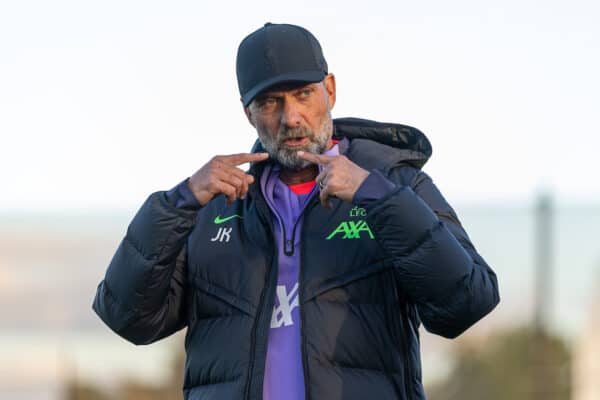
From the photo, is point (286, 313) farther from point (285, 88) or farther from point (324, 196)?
point (285, 88)

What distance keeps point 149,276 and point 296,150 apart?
0.56 m

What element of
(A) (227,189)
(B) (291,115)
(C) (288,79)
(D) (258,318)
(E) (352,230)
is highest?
(C) (288,79)

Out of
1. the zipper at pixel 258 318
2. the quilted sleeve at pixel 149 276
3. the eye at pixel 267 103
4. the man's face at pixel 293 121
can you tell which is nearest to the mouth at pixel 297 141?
the man's face at pixel 293 121

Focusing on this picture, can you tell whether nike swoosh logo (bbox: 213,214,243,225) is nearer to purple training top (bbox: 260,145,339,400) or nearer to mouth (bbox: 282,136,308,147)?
purple training top (bbox: 260,145,339,400)

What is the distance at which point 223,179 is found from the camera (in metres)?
3.59

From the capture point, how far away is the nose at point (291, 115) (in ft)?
12.5

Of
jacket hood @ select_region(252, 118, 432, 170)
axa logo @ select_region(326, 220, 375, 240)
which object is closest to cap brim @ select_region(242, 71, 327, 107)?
jacket hood @ select_region(252, 118, 432, 170)

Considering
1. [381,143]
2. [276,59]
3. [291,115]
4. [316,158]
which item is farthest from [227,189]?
[381,143]

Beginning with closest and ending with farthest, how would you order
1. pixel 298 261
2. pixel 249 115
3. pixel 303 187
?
pixel 298 261 → pixel 303 187 → pixel 249 115

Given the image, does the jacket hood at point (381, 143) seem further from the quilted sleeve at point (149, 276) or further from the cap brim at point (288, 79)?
the quilted sleeve at point (149, 276)

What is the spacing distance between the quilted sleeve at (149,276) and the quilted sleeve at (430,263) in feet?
1.84

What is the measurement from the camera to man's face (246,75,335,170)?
3824 mm

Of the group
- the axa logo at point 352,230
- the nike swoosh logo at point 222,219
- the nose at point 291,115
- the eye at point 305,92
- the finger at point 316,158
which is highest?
the eye at point 305,92

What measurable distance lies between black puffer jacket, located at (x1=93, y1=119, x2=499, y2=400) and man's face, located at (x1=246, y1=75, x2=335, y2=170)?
12cm
